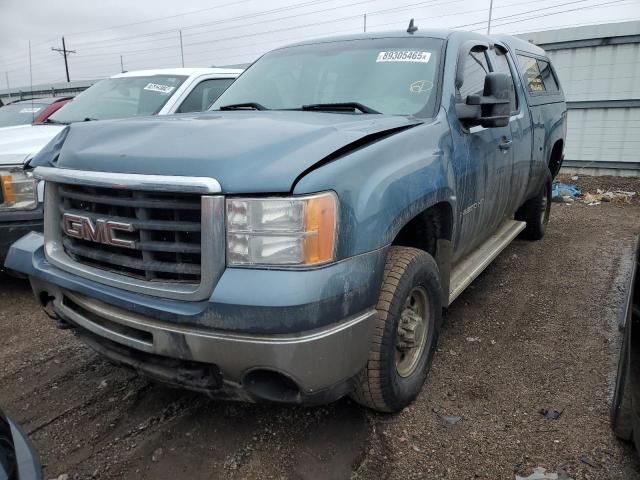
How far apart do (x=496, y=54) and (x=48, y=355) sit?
397cm

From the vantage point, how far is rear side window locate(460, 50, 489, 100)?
322cm

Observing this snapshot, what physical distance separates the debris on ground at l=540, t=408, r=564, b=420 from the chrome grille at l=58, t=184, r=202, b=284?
73.6 inches

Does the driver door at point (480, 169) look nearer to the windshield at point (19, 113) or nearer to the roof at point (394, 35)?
the roof at point (394, 35)

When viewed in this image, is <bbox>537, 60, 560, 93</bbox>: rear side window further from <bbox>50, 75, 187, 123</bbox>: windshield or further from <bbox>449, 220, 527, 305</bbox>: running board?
<bbox>50, 75, 187, 123</bbox>: windshield

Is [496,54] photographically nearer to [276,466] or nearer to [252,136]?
[252,136]

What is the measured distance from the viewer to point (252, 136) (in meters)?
2.09

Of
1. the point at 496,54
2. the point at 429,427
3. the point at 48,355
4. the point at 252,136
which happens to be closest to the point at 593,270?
the point at 496,54

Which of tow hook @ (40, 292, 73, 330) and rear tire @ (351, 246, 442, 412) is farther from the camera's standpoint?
tow hook @ (40, 292, 73, 330)

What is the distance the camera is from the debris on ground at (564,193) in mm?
8586

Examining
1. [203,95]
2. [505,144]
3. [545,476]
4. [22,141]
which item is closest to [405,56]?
[505,144]

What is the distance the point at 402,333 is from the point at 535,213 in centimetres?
→ 371

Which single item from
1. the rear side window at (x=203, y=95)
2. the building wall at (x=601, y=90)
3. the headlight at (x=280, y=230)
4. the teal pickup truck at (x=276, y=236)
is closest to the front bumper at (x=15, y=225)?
the teal pickup truck at (x=276, y=236)

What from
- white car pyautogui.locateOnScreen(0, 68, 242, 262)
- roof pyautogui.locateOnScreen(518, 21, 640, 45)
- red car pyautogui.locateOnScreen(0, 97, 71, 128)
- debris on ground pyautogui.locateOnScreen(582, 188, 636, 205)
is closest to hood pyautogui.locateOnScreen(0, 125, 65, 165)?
white car pyautogui.locateOnScreen(0, 68, 242, 262)

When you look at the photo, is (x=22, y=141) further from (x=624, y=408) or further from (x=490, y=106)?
(x=624, y=408)
